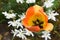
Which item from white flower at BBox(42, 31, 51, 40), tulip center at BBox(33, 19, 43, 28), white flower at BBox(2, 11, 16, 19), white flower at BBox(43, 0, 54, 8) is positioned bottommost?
white flower at BBox(42, 31, 51, 40)

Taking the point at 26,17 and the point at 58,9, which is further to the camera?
the point at 58,9

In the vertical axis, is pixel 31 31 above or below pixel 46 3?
below

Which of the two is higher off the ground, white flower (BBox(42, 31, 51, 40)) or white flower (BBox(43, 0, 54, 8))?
white flower (BBox(43, 0, 54, 8))

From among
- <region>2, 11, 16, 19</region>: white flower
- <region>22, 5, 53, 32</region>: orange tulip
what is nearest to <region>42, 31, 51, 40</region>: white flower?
<region>22, 5, 53, 32</region>: orange tulip

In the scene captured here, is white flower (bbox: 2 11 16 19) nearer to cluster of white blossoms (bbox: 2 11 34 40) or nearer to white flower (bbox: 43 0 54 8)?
cluster of white blossoms (bbox: 2 11 34 40)

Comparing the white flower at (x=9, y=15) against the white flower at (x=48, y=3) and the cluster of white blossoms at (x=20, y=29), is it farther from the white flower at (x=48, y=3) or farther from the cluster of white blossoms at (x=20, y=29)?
the white flower at (x=48, y=3)

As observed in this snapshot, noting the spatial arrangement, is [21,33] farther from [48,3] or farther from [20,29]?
[48,3]

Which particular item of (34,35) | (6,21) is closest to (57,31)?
(34,35)

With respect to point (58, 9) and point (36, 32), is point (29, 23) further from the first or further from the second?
point (58, 9)
